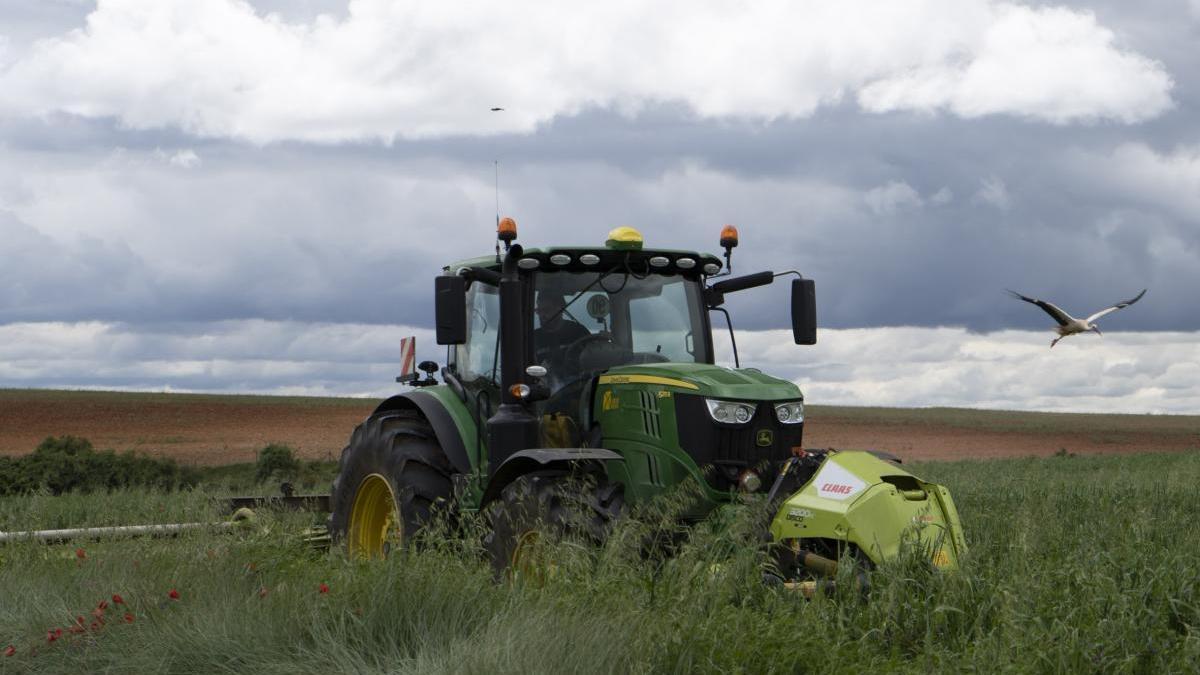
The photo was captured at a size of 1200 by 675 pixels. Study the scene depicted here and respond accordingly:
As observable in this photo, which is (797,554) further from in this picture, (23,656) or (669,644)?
(23,656)

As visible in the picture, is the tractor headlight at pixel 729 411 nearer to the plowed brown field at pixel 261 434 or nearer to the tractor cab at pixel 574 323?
the tractor cab at pixel 574 323

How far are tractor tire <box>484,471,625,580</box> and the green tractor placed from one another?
0.6 inches

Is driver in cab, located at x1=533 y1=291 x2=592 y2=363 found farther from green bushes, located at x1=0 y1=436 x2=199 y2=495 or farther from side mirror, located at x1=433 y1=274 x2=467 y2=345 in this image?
green bushes, located at x1=0 y1=436 x2=199 y2=495

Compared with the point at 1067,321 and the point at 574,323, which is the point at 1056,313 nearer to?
the point at 1067,321

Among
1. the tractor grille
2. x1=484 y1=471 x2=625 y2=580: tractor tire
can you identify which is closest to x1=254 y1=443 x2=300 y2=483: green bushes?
x1=484 y1=471 x2=625 y2=580: tractor tire

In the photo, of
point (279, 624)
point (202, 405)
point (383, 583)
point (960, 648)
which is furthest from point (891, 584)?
point (202, 405)

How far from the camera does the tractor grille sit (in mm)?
8281

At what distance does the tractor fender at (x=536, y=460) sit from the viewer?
802 centimetres

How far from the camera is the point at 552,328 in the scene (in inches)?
364

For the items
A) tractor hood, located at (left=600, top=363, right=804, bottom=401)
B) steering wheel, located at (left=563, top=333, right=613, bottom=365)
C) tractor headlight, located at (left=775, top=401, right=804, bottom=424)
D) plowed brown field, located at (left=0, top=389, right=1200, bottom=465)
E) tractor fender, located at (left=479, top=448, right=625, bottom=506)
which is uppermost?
steering wheel, located at (left=563, top=333, right=613, bottom=365)

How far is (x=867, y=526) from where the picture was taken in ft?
24.1

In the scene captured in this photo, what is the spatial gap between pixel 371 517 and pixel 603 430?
2.77 metres

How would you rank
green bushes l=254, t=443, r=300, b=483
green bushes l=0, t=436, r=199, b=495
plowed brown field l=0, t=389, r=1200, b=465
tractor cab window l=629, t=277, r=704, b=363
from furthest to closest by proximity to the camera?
plowed brown field l=0, t=389, r=1200, b=465, green bushes l=254, t=443, r=300, b=483, green bushes l=0, t=436, r=199, b=495, tractor cab window l=629, t=277, r=704, b=363

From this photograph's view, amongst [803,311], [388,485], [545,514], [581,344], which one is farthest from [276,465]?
[545,514]
